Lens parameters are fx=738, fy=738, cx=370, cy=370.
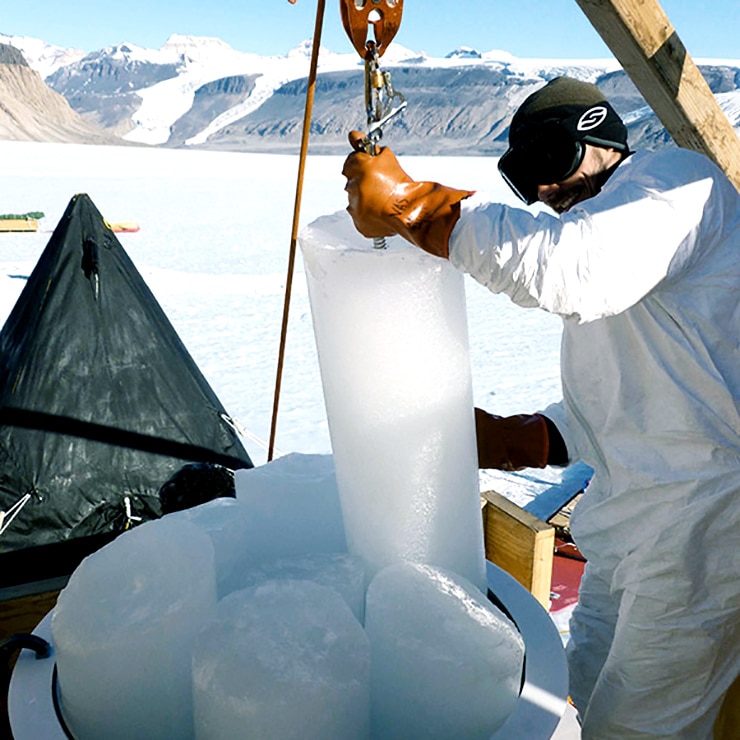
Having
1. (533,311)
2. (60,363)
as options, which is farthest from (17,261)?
(60,363)

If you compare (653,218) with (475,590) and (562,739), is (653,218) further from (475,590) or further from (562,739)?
(562,739)

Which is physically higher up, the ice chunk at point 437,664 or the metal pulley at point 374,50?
the metal pulley at point 374,50

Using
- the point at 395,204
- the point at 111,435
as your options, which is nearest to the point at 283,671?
the point at 395,204

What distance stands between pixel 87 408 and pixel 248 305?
18.9 ft

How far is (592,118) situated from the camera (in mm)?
1228

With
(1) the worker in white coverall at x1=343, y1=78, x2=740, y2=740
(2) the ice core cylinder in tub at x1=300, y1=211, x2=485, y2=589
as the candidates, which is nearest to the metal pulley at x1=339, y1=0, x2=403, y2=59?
(1) the worker in white coverall at x1=343, y1=78, x2=740, y2=740

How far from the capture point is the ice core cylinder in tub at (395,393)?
100 cm

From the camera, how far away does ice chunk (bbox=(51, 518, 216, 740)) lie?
94cm

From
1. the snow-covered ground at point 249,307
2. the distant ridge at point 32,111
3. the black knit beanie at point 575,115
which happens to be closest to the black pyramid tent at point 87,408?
the snow-covered ground at point 249,307

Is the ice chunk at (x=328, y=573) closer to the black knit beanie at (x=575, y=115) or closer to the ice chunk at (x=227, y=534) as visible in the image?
the ice chunk at (x=227, y=534)

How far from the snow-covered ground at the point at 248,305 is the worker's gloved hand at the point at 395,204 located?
0.34 ft

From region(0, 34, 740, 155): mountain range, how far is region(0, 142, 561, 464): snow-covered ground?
33.4 meters

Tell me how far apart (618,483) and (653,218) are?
50 cm

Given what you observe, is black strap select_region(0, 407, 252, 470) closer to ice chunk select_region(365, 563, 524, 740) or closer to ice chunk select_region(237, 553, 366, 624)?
ice chunk select_region(237, 553, 366, 624)
